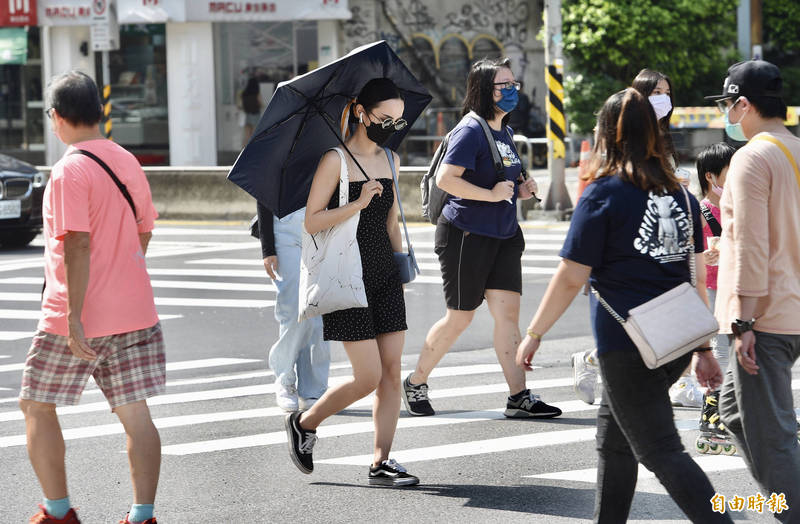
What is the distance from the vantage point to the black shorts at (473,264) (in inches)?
278

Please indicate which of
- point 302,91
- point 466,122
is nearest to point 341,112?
point 302,91

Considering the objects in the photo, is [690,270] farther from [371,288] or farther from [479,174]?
[479,174]

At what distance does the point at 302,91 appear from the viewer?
5.82 meters

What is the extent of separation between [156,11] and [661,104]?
21235mm

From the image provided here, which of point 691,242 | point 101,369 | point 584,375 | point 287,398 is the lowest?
point 287,398

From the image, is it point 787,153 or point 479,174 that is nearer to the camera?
point 787,153

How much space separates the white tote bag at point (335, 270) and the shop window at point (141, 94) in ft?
75.0

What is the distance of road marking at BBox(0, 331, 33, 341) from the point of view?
10.4m

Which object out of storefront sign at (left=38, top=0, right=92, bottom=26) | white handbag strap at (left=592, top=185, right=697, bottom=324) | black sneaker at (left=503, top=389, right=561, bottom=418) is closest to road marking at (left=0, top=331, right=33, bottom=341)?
black sneaker at (left=503, top=389, right=561, bottom=418)

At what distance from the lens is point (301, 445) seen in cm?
584

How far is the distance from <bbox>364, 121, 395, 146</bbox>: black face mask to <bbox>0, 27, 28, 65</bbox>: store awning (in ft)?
79.5

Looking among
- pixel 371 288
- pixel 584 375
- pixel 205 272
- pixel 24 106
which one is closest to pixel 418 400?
pixel 584 375

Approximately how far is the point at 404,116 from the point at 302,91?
0.61 m

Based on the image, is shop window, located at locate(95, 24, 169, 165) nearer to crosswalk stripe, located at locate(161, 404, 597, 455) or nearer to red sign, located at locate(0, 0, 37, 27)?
red sign, located at locate(0, 0, 37, 27)
